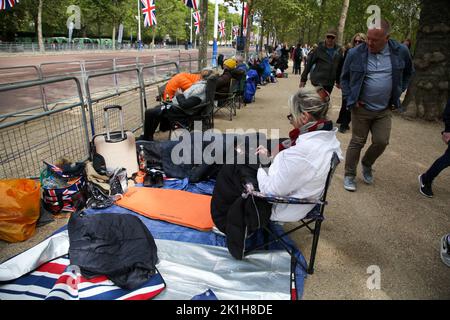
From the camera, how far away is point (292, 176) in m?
2.26

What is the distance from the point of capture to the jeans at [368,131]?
397 centimetres

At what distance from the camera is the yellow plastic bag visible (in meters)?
2.92

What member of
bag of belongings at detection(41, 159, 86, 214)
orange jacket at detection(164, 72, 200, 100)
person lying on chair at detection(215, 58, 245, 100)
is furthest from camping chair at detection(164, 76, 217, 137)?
bag of belongings at detection(41, 159, 86, 214)

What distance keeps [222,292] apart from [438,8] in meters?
8.51

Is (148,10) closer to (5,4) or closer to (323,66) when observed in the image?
(5,4)

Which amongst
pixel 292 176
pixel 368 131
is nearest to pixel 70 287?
pixel 292 176

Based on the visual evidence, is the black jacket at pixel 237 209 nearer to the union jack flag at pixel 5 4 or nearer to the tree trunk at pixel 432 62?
the union jack flag at pixel 5 4

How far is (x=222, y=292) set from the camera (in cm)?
242

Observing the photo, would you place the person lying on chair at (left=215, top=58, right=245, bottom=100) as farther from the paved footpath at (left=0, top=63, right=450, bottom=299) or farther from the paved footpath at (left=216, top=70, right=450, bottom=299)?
the paved footpath at (left=216, top=70, right=450, bottom=299)

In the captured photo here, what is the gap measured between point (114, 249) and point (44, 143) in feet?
8.34

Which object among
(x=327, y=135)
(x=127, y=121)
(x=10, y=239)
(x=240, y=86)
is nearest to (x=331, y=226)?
(x=327, y=135)

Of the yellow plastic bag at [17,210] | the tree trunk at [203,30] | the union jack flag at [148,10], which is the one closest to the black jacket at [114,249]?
the yellow plastic bag at [17,210]
